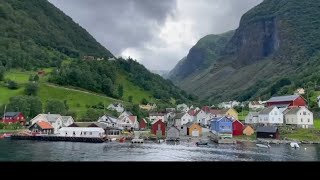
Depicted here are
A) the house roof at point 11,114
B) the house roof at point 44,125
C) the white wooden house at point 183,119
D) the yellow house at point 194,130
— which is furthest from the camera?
the white wooden house at point 183,119

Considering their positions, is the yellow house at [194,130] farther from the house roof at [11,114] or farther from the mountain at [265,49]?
the mountain at [265,49]

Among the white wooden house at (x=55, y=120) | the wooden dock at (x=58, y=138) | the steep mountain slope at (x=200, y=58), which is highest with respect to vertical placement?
the steep mountain slope at (x=200, y=58)

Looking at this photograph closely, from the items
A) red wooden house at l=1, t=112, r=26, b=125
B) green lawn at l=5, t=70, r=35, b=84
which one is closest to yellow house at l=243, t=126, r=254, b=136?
red wooden house at l=1, t=112, r=26, b=125

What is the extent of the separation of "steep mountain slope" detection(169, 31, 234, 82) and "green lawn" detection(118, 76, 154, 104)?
324 feet

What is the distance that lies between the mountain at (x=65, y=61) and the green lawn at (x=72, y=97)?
4.44 m

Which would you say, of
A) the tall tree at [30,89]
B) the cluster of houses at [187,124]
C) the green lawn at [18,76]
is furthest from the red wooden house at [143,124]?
the green lawn at [18,76]

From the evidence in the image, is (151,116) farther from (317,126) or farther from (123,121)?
(317,126)

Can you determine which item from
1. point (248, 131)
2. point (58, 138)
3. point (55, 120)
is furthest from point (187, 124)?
point (55, 120)

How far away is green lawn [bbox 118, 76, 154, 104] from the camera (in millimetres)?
63719

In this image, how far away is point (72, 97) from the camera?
172ft

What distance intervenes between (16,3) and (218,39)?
11596 centimetres

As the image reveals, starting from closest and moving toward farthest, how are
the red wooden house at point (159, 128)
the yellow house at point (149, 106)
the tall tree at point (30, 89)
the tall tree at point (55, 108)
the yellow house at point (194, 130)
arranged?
the red wooden house at point (159, 128) → the yellow house at point (194, 130) → the tall tree at point (55, 108) → the tall tree at point (30, 89) → the yellow house at point (149, 106)

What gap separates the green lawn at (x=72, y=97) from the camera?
50.0 metres

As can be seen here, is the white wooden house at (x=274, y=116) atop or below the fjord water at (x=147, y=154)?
atop
